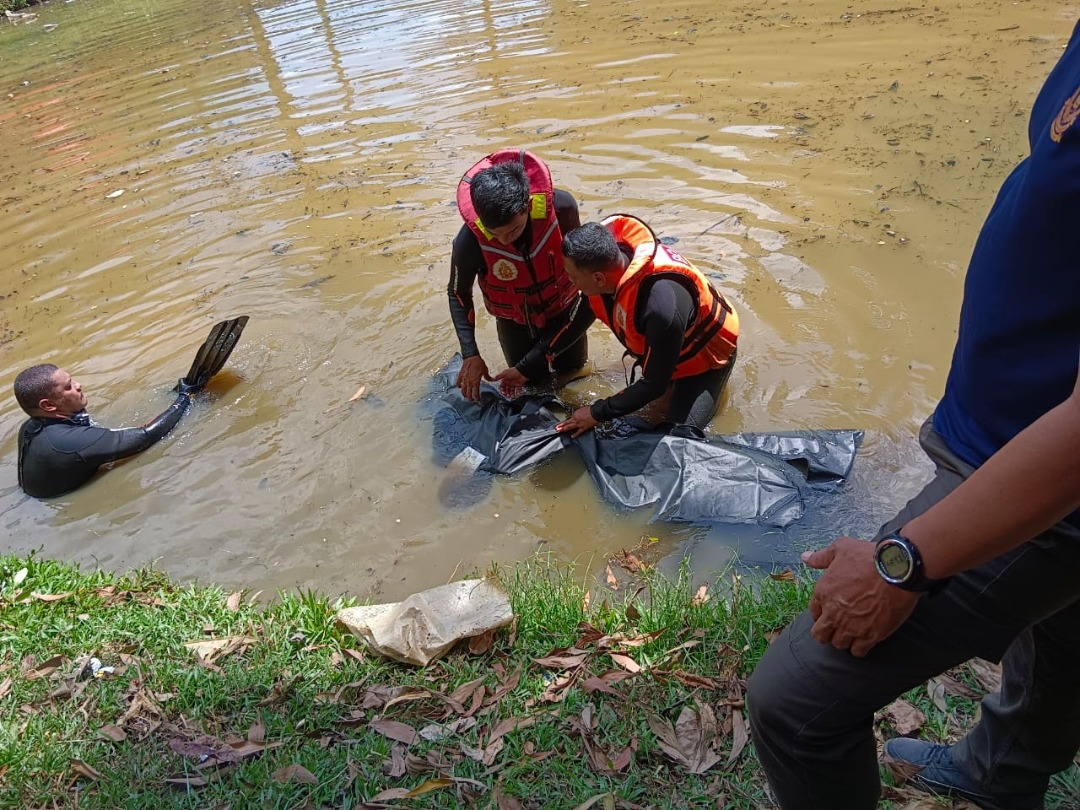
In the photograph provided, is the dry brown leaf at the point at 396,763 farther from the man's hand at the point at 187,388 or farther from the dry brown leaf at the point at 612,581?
the man's hand at the point at 187,388

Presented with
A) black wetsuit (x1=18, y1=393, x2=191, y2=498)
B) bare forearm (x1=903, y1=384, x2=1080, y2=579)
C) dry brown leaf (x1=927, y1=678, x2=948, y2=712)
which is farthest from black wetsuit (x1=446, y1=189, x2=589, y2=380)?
bare forearm (x1=903, y1=384, x2=1080, y2=579)

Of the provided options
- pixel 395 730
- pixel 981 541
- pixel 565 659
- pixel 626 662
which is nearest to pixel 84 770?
pixel 395 730

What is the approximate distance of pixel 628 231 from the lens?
385 cm

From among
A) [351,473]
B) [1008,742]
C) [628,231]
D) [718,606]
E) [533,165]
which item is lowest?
[351,473]

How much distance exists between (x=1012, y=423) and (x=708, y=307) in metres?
2.63

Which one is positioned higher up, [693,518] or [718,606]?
[718,606]

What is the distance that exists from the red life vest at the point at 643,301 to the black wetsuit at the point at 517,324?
401 mm

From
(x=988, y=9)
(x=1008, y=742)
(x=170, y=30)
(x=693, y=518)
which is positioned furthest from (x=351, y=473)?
(x=170, y=30)

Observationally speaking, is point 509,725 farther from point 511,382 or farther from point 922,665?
point 511,382

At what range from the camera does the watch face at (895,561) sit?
1.27 meters

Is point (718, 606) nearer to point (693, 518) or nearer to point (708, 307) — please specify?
point (693, 518)

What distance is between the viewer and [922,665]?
1.36 metres

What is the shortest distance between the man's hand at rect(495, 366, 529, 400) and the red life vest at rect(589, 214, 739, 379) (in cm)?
71

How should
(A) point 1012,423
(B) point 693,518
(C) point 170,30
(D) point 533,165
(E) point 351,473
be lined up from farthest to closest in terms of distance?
(C) point 170,30 → (E) point 351,473 → (D) point 533,165 → (B) point 693,518 → (A) point 1012,423
